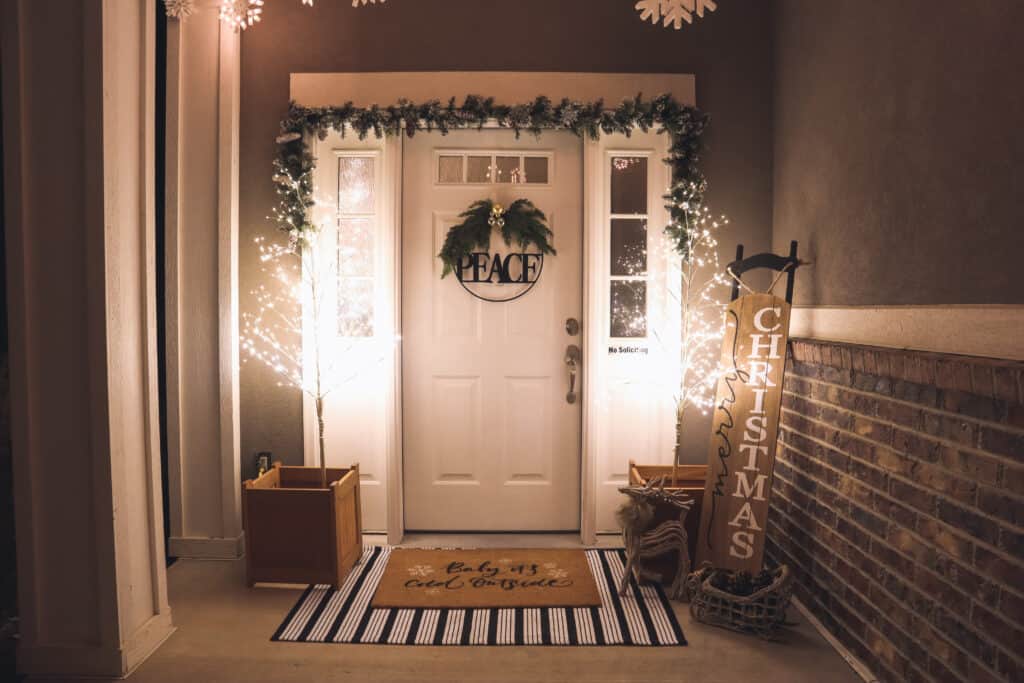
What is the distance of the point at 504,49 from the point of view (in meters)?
3.61

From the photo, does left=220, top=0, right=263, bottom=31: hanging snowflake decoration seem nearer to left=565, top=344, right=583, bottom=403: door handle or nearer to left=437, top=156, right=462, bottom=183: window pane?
left=437, top=156, right=462, bottom=183: window pane

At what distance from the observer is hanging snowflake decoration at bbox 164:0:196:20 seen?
3244 millimetres

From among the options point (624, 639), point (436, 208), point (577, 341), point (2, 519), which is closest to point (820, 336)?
point (577, 341)

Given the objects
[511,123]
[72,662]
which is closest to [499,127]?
[511,123]

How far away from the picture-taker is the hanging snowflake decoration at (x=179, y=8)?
10.6 feet

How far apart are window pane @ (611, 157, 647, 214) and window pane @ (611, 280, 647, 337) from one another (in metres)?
0.39

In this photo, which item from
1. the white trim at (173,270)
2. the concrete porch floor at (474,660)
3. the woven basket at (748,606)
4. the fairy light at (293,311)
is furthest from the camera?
the fairy light at (293,311)

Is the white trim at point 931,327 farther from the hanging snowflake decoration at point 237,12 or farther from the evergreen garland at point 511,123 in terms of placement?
the hanging snowflake decoration at point 237,12

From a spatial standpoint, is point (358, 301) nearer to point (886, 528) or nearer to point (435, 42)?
point (435, 42)

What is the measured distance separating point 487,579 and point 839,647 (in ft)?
4.68

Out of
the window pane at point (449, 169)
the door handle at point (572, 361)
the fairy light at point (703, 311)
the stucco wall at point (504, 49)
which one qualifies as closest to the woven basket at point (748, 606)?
the fairy light at point (703, 311)

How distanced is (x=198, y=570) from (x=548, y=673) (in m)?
1.85

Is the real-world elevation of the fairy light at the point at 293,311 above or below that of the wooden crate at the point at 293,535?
above

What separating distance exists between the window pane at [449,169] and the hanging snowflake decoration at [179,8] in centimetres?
132
